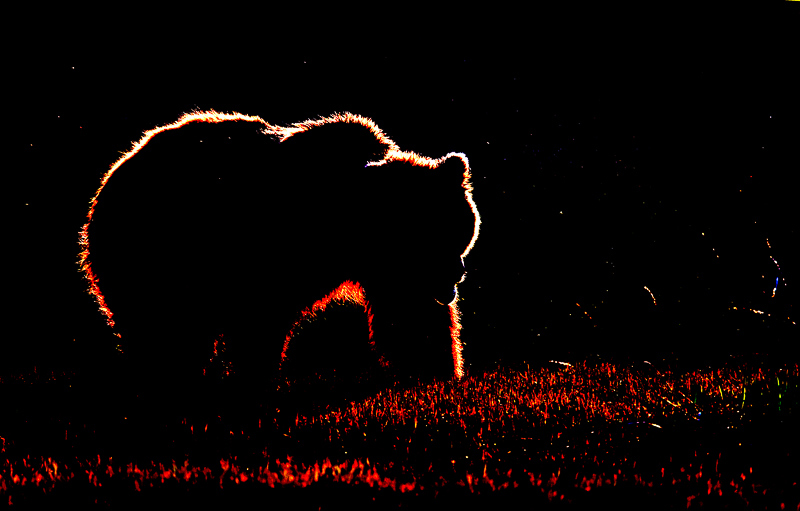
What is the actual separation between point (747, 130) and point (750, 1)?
110cm

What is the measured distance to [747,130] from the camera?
541 centimetres

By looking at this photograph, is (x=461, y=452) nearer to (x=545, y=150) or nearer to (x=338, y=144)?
(x=338, y=144)

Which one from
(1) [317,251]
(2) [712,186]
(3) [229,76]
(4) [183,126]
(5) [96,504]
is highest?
(3) [229,76]

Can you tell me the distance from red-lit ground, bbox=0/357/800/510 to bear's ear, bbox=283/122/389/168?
148 cm

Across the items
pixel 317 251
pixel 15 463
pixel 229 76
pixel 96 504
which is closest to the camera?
pixel 96 504

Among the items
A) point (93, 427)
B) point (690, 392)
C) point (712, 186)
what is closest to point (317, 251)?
point (93, 427)

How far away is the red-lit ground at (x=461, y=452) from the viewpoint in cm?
216

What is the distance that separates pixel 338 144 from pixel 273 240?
31.2 inches

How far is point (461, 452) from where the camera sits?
2666 millimetres

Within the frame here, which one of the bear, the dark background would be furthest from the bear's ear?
the dark background

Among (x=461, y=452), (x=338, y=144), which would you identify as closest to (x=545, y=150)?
(x=338, y=144)

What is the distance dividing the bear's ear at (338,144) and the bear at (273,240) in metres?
0.01

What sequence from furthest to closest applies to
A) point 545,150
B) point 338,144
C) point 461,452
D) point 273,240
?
point 545,150
point 338,144
point 273,240
point 461,452

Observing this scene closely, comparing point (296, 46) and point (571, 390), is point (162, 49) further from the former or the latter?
point (571, 390)
